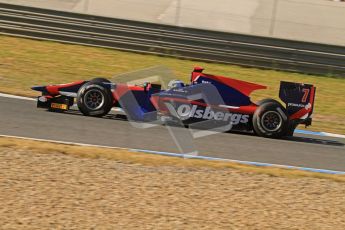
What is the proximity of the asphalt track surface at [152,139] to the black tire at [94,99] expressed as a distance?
139mm

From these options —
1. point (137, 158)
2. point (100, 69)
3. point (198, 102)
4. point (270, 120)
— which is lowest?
point (137, 158)

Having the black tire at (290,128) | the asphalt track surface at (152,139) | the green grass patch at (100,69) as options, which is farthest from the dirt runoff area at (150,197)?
the green grass patch at (100,69)

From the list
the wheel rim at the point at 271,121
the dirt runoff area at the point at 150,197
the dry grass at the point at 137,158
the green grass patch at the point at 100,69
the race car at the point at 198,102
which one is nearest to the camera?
the dirt runoff area at the point at 150,197

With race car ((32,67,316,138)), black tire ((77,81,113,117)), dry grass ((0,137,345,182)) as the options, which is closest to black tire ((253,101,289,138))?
race car ((32,67,316,138))

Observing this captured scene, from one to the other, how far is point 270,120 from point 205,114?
1.05m

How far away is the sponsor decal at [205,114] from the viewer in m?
9.96

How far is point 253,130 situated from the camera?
10.2 meters

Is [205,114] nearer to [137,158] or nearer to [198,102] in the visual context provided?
[198,102]

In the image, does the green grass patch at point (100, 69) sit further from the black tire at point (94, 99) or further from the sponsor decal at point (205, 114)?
the sponsor decal at point (205, 114)

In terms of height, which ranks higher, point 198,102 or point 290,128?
point 198,102

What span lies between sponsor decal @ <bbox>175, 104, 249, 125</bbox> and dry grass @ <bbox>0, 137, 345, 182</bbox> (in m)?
1.98

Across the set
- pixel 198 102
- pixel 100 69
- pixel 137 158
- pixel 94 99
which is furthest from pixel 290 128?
pixel 100 69

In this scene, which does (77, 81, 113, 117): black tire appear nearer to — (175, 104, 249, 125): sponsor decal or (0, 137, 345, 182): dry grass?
(175, 104, 249, 125): sponsor decal

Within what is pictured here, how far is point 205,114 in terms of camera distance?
10.0 m
